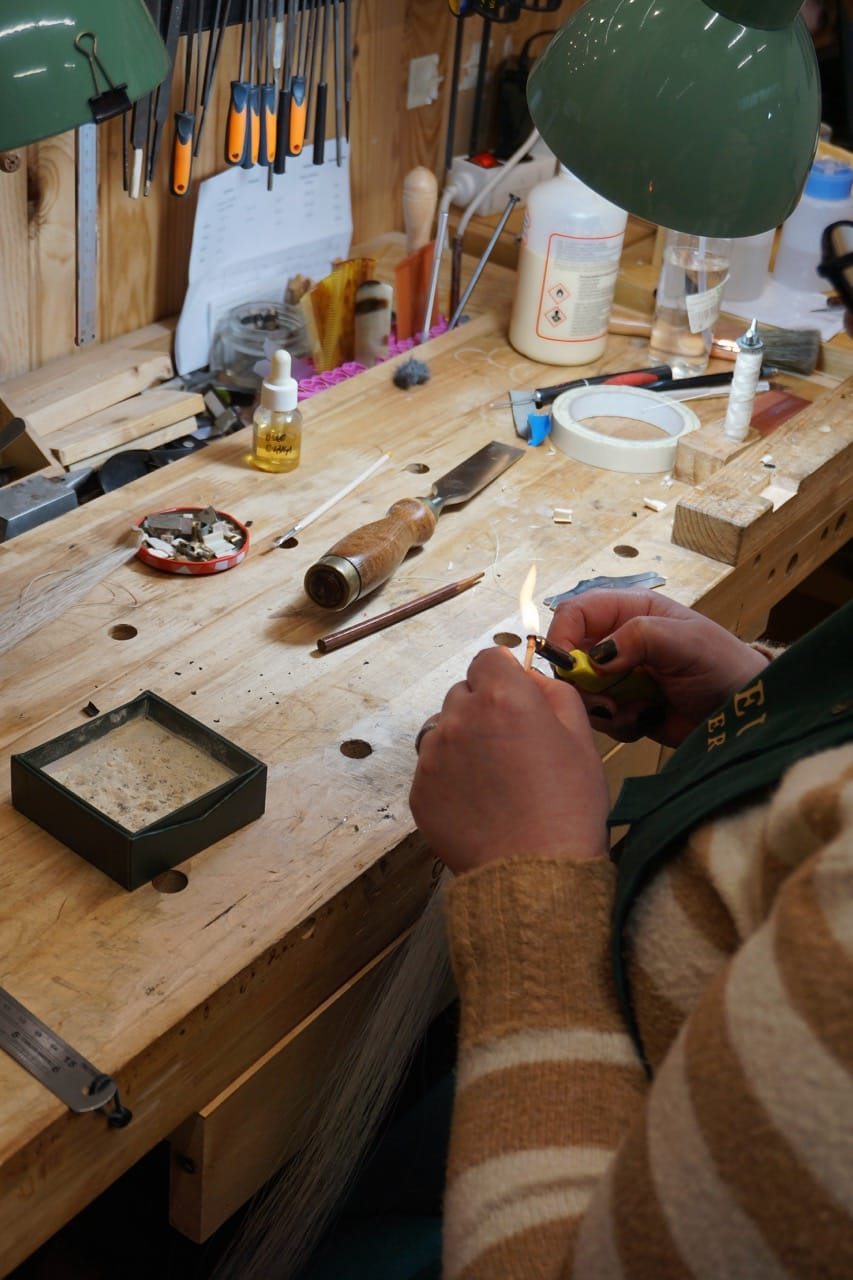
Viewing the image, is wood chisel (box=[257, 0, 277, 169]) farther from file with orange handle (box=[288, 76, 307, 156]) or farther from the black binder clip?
the black binder clip

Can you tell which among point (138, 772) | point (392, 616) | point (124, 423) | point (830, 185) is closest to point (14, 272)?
point (124, 423)

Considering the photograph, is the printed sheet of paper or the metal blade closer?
the metal blade

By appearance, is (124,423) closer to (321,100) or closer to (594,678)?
(321,100)

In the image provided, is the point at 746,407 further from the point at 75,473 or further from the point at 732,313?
the point at 75,473

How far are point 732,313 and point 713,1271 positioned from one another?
5.51 feet

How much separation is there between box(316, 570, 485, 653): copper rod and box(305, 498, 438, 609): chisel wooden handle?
0.03 m

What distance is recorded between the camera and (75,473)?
158 centimetres

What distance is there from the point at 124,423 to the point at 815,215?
3.85 ft

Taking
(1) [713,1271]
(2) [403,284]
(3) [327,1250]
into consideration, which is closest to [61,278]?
(2) [403,284]

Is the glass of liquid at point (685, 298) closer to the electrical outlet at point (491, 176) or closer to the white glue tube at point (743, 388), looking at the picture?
the white glue tube at point (743, 388)

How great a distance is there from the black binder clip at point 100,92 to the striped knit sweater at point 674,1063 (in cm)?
58

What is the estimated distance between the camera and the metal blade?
4.92 feet

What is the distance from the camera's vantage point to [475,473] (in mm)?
1540

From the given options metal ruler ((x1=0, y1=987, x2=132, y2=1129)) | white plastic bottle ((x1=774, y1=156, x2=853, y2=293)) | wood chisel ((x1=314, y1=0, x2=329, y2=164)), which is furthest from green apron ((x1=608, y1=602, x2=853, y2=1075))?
white plastic bottle ((x1=774, y1=156, x2=853, y2=293))
